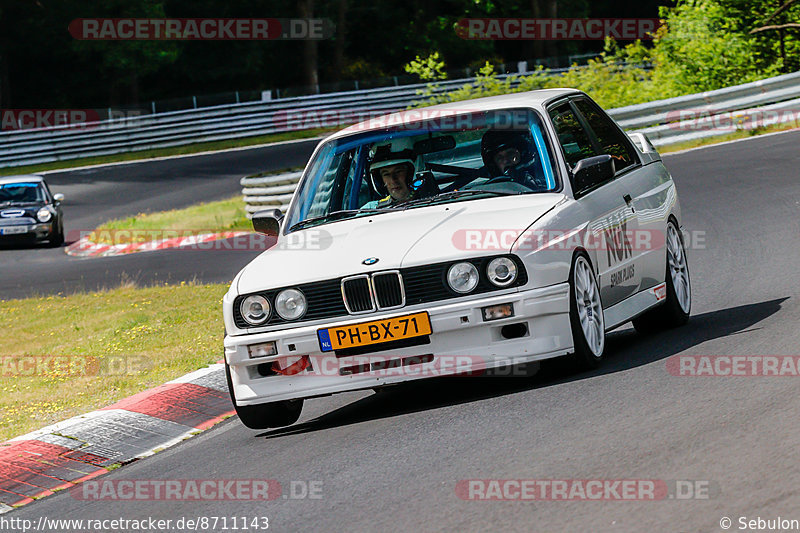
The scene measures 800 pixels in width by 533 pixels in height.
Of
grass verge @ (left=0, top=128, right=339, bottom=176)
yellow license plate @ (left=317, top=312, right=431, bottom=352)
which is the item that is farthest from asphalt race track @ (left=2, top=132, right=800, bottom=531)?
grass verge @ (left=0, top=128, right=339, bottom=176)

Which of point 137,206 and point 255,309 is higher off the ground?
point 255,309

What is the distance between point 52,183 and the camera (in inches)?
1378

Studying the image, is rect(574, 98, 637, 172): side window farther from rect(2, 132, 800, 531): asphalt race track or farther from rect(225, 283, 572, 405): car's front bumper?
rect(225, 283, 572, 405): car's front bumper

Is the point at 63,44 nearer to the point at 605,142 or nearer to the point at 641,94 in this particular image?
the point at 641,94

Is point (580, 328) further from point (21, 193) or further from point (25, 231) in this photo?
point (21, 193)

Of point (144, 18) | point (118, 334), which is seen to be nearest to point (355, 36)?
point (144, 18)

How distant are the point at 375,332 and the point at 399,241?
56 cm

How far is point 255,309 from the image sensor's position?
7.17 meters

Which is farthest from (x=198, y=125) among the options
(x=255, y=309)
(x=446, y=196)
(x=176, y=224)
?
(x=255, y=309)

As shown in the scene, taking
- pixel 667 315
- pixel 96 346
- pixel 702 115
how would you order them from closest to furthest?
→ pixel 667 315
pixel 96 346
pixel 702 115

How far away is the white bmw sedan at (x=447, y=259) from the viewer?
689cm

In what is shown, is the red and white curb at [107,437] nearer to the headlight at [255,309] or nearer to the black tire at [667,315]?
the headlight at [255,309]

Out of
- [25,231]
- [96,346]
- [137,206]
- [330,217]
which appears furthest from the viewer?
[137,206]

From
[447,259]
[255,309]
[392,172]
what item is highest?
[392,172]
